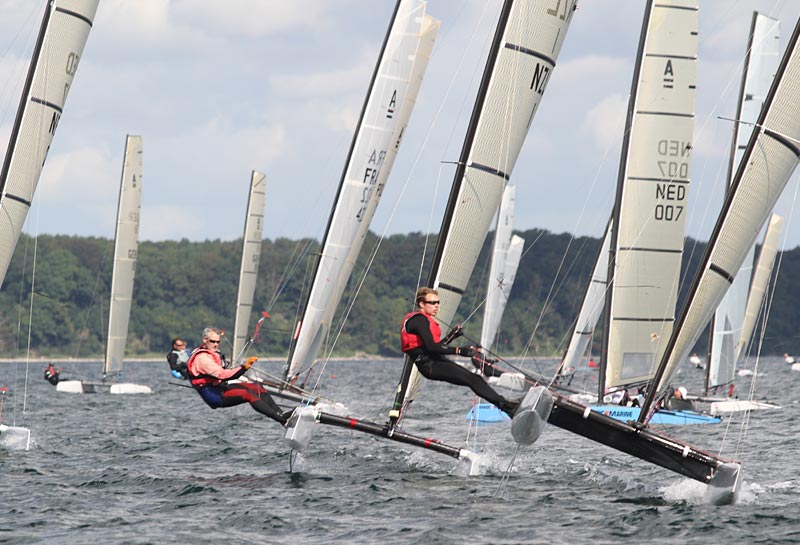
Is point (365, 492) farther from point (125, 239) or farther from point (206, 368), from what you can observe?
point (125, 239)

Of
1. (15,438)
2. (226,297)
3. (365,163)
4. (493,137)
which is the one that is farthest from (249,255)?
(226,297)

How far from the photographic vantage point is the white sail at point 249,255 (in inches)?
1238

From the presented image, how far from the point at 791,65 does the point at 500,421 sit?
11123 mm

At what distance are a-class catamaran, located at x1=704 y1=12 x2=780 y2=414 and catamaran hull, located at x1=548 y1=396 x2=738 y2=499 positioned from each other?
1173 centimetres

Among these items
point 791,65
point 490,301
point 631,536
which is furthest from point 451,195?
point 490,301

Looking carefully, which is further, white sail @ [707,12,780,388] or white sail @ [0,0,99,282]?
white sail @ [707,12,780,388]

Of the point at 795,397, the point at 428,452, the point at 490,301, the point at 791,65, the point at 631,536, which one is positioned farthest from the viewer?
the point at 490,301

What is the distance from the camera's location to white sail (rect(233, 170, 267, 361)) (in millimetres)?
31453

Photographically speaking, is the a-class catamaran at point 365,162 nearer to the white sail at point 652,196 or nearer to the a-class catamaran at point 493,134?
the white sail at point 652,196

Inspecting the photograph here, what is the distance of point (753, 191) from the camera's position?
1049 centimetres

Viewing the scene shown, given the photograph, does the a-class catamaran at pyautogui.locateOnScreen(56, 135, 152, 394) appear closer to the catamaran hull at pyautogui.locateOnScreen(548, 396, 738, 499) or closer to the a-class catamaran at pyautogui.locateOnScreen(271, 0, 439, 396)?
the a-class catamaran at pyautogui.locateOnScreen(271, 0, 439, 396)

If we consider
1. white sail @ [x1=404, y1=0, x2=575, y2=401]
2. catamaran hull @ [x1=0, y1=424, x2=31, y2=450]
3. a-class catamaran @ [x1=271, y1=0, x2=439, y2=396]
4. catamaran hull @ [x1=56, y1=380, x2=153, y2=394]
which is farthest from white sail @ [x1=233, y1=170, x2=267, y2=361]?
white sail @ [x1=404, y1=0, x2=575, y2=401]

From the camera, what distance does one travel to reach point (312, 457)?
1394cm

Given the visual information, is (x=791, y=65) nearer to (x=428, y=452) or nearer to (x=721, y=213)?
(x=721, y=213)
